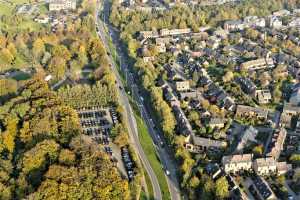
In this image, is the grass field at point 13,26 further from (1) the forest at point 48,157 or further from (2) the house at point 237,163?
(2) the house at point 237,163

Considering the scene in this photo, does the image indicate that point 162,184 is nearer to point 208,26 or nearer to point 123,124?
point 123,124

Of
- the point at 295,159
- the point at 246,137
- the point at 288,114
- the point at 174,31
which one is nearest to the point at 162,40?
the point at 174,31

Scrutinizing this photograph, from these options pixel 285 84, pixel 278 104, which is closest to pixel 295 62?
pixel 285 84

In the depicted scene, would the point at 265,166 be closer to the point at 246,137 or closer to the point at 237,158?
the point at 237,158

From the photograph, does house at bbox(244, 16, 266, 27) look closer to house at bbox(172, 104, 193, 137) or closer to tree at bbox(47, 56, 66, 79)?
house at bbox(172, 104, 193, 137)

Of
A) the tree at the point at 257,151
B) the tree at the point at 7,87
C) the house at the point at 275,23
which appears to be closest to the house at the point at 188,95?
the tree at the point at 257,151

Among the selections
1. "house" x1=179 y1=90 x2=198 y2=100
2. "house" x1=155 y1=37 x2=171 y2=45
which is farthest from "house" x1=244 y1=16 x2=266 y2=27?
"house" x1=179 y1=90 x2=198 y2=100
